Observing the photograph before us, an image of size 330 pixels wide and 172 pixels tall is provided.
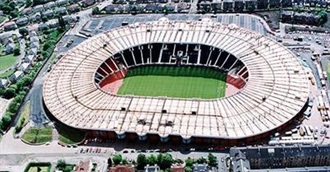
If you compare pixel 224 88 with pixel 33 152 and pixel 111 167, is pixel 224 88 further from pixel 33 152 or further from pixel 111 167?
pixel 33 152

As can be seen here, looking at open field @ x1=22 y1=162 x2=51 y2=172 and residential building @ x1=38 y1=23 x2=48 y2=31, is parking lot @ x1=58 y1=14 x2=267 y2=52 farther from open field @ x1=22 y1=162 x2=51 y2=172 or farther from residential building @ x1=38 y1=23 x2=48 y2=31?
open field @ x1=22 y1=162 x2=51 y2=172

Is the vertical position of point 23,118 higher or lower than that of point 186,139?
lower

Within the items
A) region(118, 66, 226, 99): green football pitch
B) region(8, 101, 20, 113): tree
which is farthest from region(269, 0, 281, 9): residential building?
region(8, 101, 20, 113): tree

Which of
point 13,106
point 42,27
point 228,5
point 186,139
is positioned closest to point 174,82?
point 186,139

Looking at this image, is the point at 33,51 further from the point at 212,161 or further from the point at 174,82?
the point at 212,161

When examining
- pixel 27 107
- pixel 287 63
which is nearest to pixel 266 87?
pixel 287 63

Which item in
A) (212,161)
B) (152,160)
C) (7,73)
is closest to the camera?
(212,161)

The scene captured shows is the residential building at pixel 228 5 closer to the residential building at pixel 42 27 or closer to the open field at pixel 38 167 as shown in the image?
the residential building at pixel 42 27
